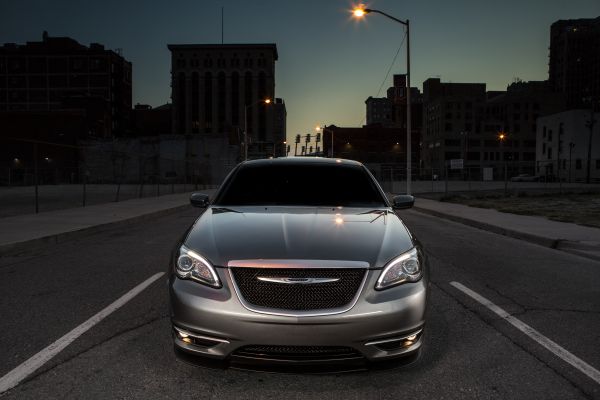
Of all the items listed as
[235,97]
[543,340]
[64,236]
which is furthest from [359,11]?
[235,97]

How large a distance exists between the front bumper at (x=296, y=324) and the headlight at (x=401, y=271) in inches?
1.8

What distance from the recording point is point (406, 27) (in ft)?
79.9

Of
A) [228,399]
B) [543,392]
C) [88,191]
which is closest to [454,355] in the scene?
[543,392]

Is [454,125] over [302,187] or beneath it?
over

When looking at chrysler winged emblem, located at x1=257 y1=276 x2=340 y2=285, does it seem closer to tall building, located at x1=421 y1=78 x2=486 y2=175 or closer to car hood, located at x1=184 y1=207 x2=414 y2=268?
car hood, located at x1=184 y1=207 x2=414 y2=268

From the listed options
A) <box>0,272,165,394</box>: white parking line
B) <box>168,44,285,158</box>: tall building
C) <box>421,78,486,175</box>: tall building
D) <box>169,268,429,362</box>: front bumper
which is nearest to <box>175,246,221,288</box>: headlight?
<box>169,268,429,362</box>: front bumper

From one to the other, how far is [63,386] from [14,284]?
12.6 ft

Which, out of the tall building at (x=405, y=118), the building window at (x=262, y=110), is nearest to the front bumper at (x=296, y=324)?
the tall building at (x=405, y=118)

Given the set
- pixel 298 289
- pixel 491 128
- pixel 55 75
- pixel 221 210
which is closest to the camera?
pixel 298 289

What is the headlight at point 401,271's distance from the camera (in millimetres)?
3279

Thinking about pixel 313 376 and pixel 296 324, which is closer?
pixel 296 324

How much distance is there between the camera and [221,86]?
14650cm

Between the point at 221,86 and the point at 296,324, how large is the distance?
149m

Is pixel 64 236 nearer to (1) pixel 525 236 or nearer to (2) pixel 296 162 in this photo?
(2) pixel 296 162
